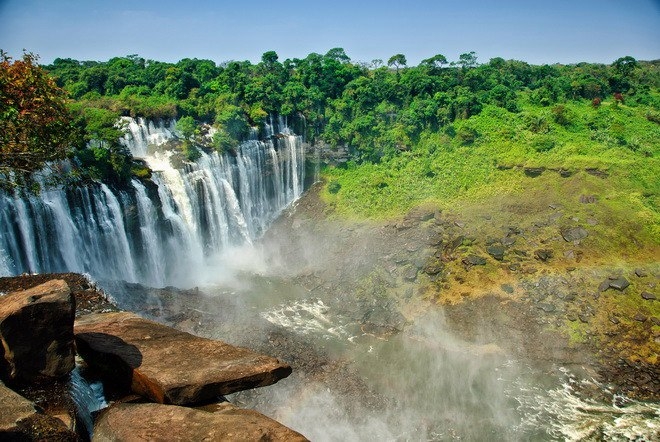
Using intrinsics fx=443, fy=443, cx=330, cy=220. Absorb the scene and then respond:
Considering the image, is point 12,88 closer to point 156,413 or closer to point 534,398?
point 156,413

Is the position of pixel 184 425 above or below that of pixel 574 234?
above

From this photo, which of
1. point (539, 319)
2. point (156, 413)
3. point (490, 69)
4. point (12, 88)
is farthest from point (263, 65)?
point (156, 413)

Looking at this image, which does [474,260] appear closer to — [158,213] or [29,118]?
[158,213]

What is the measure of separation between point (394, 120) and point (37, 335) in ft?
146

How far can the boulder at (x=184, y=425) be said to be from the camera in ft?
16.8

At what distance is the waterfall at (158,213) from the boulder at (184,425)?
70.4ft

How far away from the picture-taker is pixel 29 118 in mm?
11164

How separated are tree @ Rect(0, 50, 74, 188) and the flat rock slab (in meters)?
6.34

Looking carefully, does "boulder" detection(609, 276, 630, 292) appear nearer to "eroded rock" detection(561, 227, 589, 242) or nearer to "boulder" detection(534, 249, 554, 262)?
"boulder" detection(534, 249, 554, 262)

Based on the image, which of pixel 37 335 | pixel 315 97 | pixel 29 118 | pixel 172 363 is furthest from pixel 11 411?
pixel 315 97

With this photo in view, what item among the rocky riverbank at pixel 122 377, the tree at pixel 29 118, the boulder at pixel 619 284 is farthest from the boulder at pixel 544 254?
the tree at pixel 29 118

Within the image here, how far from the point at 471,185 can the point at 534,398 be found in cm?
2056

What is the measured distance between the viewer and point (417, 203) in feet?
125

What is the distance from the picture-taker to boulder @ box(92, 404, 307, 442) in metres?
5.12
